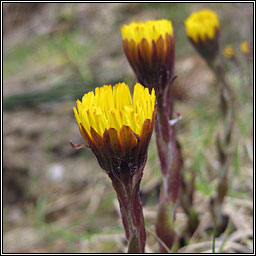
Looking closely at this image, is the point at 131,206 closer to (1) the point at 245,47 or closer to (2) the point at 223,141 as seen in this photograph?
(2) the point at 223,141

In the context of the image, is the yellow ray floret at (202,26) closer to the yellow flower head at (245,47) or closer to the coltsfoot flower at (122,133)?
the coltsfoot flower at (122,133)

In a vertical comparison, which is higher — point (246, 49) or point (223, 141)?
point (246, 49)

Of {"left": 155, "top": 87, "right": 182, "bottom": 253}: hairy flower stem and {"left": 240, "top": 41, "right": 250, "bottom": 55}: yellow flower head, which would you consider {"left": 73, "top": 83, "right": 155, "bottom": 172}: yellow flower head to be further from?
{"left": 240, "top": 41, "right": 250, "bottom": 55}: yellow flower head

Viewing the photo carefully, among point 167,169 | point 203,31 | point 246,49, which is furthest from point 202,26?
point 246,49

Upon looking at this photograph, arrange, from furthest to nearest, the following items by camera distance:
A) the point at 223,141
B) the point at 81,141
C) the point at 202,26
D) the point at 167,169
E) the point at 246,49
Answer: the point at 246,49 → the point at 81,141 → the point at 223,141 → the point at 202,26 → the point at 167,169

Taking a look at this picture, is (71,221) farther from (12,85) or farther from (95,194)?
(12,85)

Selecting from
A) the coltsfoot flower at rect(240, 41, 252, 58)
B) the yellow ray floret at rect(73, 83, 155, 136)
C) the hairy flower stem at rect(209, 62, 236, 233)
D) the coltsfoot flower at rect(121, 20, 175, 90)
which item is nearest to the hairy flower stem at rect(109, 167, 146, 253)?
the yellow ray floret at rect(73, 83, 155, 136)
